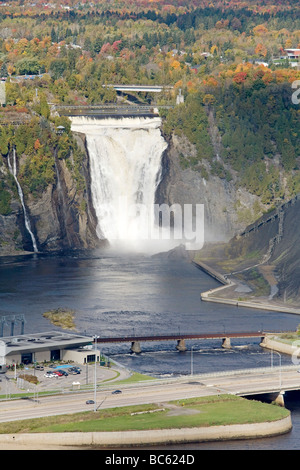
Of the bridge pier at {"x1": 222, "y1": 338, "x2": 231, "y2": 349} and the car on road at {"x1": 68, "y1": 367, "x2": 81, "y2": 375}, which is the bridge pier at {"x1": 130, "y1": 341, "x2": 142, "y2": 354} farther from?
the car on road at {"x1": 68, "y1": 367, "x2": 81, "y2": 375}

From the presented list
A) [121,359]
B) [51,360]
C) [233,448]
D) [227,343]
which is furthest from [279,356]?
[233,448]

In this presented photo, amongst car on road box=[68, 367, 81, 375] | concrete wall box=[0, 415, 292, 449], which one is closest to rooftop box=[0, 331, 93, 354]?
car on road box=[68, 367, 81, 375]

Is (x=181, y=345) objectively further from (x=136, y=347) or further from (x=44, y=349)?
(x=44, y=349)

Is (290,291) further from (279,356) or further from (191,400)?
(191,400)

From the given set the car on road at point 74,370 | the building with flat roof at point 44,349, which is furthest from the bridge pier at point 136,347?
the car on road at point 74,370

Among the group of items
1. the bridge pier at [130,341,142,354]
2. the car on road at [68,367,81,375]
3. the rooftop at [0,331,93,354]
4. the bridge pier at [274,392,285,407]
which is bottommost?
the bridge pier at [130,341,142,354]
